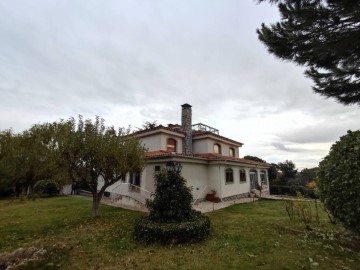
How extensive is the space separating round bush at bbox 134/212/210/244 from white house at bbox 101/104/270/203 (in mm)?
9098

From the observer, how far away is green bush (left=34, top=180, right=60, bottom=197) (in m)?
26.3

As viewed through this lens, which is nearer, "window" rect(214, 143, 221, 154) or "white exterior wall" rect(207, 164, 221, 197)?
"white exterior wall" rect(207, 164, 221, 197)

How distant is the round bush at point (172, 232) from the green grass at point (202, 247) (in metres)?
0.36

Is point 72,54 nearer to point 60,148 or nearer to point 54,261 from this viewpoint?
point 60,148

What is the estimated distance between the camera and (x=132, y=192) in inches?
790

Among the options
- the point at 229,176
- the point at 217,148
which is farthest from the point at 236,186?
the point at 217,148

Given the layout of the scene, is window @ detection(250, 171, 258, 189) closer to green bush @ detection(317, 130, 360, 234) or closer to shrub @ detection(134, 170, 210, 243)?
shrub @ detection(134, 170, 210, 243)

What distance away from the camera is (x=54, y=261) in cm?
707

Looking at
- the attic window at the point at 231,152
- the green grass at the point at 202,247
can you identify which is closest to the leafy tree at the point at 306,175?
the attic window at the point at 231,152

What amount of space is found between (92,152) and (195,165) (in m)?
10.3

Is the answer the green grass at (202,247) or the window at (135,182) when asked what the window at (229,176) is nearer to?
the window at (135,182)

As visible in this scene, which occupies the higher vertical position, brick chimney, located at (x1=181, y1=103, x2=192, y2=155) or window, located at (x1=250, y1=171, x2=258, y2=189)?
brick chimney, located at (x1=181, y1=103, x2=192, y2=155)

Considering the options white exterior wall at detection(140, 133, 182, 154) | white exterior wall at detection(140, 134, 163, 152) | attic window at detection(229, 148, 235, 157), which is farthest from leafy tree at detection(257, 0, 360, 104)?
attic window at detection(229, 148, 235, 157)

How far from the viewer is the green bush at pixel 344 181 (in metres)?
6.43
